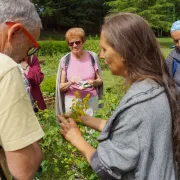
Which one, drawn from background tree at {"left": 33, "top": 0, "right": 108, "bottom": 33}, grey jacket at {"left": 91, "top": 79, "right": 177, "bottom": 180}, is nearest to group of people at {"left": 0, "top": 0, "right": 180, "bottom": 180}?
grey jacket at {"left": 91, "top": 79, "right": 177, "bottom": 180}

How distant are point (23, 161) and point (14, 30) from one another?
0.56m

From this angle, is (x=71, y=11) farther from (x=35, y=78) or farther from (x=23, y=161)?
(x=23, y=161)

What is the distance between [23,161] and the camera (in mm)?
1381

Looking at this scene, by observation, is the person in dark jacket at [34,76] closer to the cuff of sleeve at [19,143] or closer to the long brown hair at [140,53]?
the long brown hair at [140,53]

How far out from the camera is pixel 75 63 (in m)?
4.46

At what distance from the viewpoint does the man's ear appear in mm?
1457

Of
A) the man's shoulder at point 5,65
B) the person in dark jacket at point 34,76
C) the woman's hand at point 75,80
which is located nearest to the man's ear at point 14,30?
the man's shoulder at point 5,65

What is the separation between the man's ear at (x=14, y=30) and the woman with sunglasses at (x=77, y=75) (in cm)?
284

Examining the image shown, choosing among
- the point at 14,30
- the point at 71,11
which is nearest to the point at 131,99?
the point at 14,30

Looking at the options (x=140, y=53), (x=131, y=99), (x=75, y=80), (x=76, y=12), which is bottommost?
(x=76, y=12)

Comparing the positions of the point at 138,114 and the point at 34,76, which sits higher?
the point at 138,114

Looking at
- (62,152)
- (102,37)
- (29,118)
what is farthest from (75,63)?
(29,118)

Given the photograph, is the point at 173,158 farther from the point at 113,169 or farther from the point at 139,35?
the point at 139,35

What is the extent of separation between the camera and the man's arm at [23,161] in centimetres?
137
